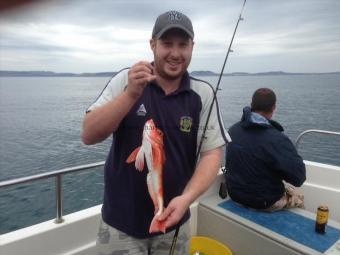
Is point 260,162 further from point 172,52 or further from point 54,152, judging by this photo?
point 54,152

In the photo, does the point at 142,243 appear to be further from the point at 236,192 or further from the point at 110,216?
the point at 236,192

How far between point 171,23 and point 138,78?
1.66ft

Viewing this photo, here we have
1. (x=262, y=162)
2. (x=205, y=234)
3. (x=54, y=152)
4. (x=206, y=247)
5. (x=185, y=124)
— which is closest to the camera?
(x=185, y=124)

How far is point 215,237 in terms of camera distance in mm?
4074

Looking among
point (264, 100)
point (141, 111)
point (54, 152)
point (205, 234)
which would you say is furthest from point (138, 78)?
point (54, 152)

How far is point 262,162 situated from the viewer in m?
3.87

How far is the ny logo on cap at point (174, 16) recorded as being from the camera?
205cm

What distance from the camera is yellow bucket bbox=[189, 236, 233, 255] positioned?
3.82m

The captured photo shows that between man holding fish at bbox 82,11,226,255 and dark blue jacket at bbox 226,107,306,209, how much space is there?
1685mm

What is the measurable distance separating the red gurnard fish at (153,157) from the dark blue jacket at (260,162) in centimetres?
212

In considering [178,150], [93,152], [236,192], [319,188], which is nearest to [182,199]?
[178,150]

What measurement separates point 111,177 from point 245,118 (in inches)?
93.4

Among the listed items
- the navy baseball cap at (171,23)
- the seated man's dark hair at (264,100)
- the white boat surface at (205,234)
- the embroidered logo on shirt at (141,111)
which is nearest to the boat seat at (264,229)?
the white boat surface at (205,234)

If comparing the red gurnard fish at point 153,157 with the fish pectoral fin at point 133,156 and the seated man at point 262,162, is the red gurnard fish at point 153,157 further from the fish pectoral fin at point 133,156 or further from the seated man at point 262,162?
the seated man at point 262,162
